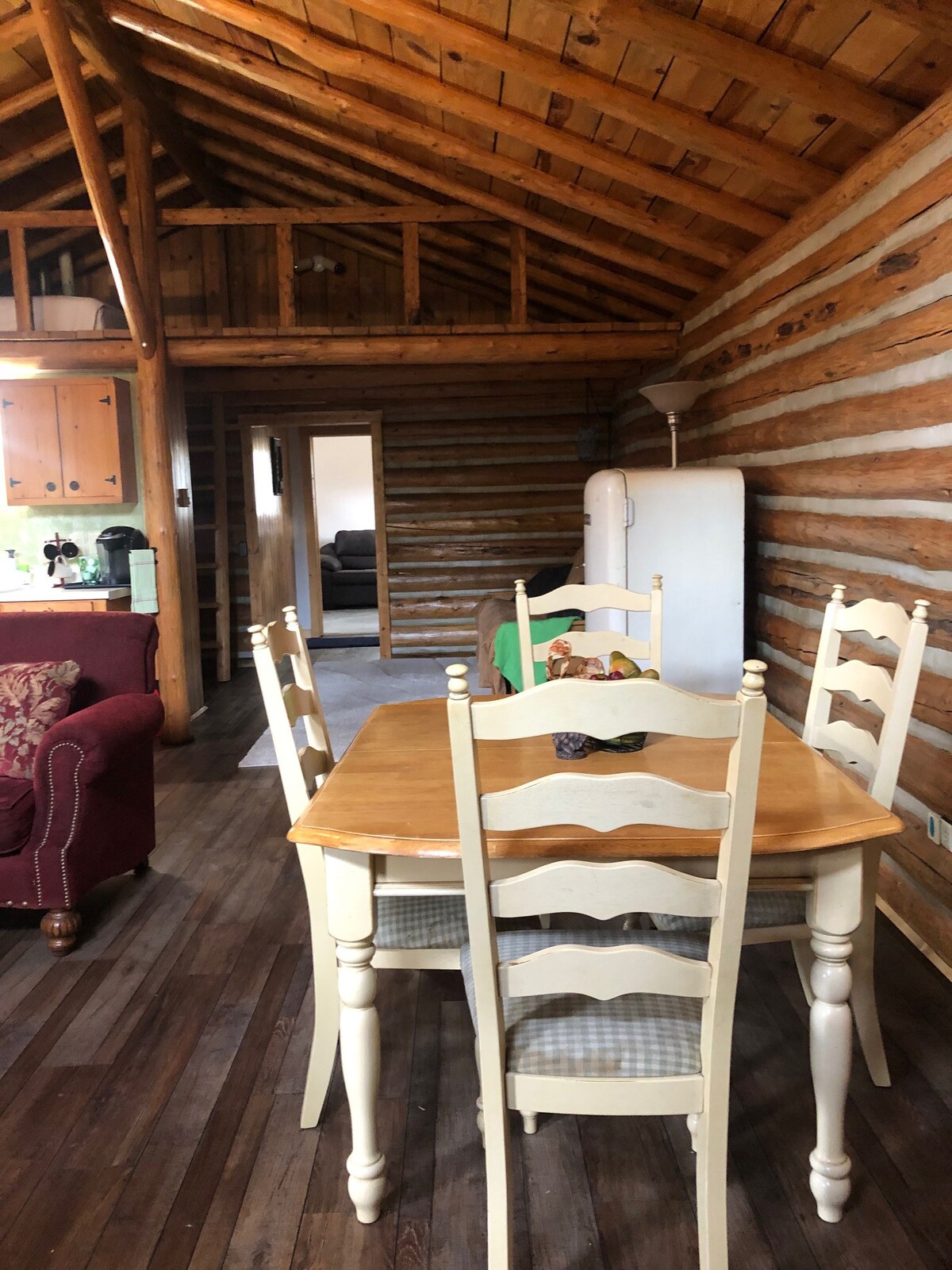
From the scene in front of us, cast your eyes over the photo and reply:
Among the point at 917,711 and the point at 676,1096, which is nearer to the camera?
the point at 676,1096

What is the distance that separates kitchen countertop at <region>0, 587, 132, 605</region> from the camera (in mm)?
5371

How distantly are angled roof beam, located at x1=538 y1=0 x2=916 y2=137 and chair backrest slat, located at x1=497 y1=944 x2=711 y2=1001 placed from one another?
2830 millimetres

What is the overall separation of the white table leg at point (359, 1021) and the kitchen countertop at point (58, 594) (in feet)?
13.8

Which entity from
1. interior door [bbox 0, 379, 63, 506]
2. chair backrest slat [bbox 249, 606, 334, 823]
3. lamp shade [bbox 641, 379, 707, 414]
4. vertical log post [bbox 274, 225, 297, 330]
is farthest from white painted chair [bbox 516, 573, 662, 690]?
interior door [bbox 0, 379, 63, 506]

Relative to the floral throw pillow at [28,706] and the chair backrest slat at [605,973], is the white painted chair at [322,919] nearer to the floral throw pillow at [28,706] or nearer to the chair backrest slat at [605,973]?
the chair backrest slat at [605,973]

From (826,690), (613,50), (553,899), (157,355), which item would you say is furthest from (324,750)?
(157,355)

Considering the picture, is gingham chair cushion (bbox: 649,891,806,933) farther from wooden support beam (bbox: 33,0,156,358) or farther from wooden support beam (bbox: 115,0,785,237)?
wooden support beam (bbox: 33,0,156,358)

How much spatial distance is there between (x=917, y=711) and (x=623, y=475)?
186cm

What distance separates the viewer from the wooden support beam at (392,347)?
5.49 metres

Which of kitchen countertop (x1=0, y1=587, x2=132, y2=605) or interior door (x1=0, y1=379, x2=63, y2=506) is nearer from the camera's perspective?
kitchen countertop (x1=0, y1=587, x2=132, y2=605)

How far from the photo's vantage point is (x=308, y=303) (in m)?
7.19

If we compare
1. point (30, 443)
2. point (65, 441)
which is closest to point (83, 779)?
point (65, 441)

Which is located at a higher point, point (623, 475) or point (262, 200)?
point (262, 200)

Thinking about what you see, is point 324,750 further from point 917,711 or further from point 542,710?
point 917,711
